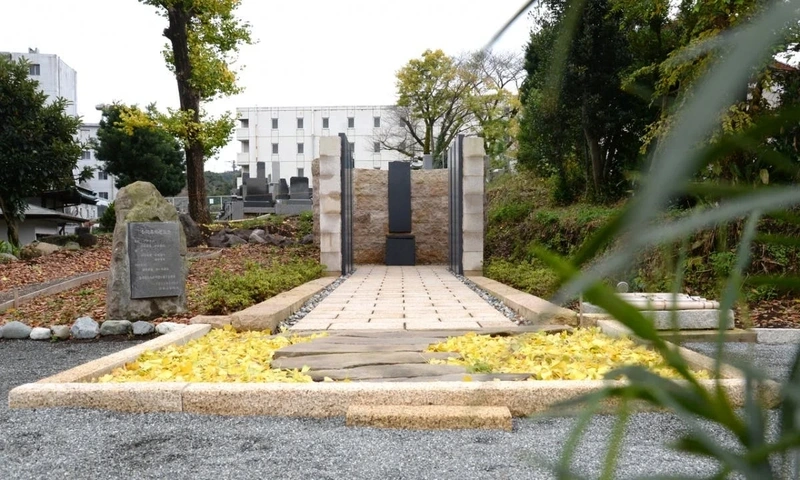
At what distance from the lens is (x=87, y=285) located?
7.97 metres

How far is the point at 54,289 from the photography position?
7.57 meters

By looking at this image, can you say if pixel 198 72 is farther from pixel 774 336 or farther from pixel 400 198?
pixel 774 336

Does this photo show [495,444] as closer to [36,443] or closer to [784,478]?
[36,443]

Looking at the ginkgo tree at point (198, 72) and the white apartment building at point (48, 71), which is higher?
the white apartment building at point (48, 71)

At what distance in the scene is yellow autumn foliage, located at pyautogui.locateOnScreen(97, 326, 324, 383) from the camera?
3.12 meters

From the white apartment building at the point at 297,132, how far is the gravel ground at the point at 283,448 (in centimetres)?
4242

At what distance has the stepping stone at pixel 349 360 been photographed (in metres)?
3.32

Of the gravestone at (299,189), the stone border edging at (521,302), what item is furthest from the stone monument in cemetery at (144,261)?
the gravestone at (299,189)

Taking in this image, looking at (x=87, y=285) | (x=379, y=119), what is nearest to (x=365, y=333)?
(x=87, y=285)

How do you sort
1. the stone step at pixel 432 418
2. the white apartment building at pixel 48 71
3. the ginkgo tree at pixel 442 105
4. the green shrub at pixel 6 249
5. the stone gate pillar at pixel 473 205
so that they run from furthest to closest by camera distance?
the white apartment building at pixel 48 71
the ginkgo tree at pixel 442 105
the green shrub at pixel 6 249
the stone gate pillar at pixel 473 205
the stone step at pixel 432 418

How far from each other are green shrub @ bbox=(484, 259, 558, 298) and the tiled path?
0.53 meters

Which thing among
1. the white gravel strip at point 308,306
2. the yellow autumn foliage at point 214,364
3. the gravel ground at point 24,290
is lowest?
the gravel ground at point 24,290

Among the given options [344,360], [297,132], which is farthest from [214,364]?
[297,132]

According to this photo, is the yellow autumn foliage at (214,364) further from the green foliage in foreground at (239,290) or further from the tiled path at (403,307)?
the green foliage in foreground at (239,290)
